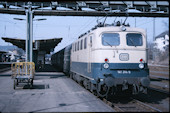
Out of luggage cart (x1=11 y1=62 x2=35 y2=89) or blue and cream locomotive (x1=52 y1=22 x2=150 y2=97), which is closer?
blue and cream locomotive (x1=52 y1=22 x2=150 y2=97)

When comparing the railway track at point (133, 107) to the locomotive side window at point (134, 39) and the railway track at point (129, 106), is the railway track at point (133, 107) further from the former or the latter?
the locomotive side window at point (134, 39)

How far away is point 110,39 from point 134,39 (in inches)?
47.1

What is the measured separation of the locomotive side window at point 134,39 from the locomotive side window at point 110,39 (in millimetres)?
508

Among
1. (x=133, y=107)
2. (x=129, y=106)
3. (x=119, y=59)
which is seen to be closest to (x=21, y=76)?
(x=119, y=59)

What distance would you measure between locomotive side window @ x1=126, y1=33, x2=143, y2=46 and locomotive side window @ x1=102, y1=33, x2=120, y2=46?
51 cm

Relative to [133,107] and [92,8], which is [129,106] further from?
[92,8]

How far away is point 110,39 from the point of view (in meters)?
10.9

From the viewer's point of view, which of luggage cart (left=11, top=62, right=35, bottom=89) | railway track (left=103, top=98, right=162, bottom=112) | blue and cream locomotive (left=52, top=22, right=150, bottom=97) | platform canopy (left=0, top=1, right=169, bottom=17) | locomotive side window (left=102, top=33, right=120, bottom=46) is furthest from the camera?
platform canopy (left=0, top=1, right=169, bottom=17)

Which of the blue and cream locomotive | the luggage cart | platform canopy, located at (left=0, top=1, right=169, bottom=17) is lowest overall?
the luggage cart

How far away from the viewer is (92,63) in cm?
1140

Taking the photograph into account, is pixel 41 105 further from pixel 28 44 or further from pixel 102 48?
pixel 28 44

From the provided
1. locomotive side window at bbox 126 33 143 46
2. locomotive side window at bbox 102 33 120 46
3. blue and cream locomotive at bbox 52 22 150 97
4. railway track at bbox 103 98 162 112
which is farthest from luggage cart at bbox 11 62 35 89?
locomotive side window at bbox 126 33 143 46

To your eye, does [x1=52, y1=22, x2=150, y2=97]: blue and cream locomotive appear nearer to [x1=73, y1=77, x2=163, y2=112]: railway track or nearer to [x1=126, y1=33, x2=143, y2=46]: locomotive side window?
[x1=126, y1=33, x2=143, y2=46]: locomotive side window

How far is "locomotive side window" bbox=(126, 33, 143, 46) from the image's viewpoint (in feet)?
36.0
